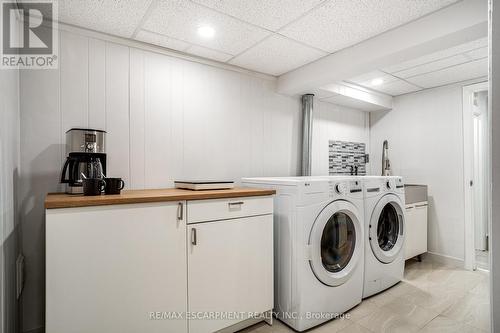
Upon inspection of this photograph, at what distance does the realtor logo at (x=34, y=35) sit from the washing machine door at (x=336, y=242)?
7.06 feet

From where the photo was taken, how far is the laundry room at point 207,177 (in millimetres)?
1341

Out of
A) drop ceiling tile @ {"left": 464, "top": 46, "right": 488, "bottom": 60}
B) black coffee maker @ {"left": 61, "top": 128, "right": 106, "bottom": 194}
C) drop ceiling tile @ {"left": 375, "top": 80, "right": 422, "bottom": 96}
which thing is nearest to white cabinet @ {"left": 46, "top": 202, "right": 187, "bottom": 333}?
black coffee maker @ {"left": 61, "top": 128, "right": 106, "bottom": 194}

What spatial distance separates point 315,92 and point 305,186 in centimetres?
148

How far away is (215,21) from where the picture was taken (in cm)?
175

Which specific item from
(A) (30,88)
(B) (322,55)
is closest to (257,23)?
(B) (322,55)

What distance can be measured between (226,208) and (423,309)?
184 cm

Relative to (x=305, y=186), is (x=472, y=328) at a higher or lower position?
lower

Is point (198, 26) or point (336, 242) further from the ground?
point (198, 26)

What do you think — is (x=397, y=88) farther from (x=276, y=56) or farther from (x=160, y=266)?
(x=160, y=266)

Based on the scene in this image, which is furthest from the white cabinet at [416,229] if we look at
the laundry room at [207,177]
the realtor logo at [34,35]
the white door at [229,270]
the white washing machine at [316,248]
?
the realtor logo at [34,35]

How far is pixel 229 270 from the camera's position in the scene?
1.71 meters

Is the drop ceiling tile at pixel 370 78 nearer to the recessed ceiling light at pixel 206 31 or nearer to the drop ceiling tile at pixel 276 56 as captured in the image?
the drop ceiling tile at pixel 276 56

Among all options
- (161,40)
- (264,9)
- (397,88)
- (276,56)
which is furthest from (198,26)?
(397,88)

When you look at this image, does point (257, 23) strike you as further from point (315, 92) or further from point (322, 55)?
point (315, 92)
